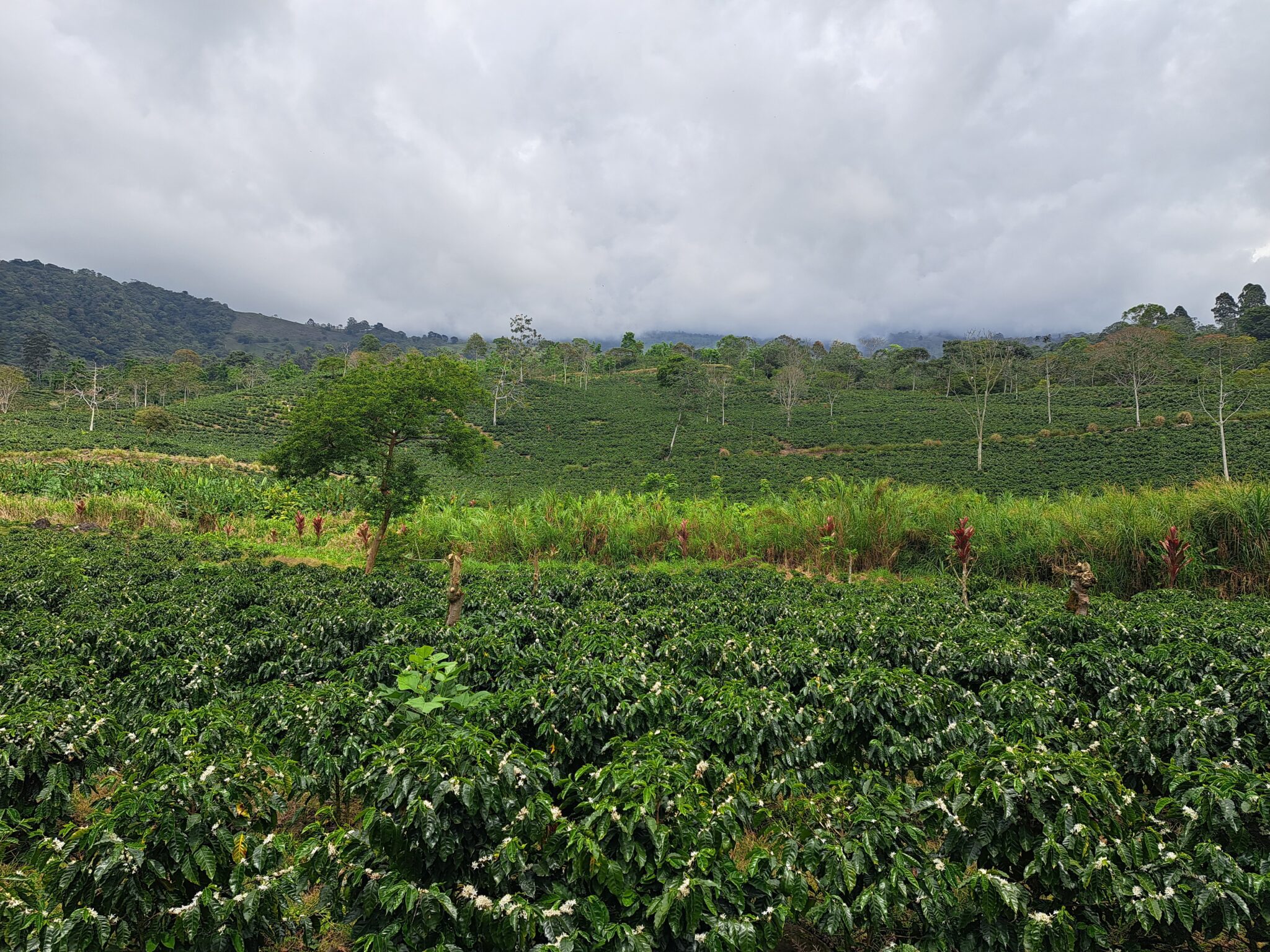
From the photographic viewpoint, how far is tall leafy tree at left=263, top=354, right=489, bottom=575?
371 inches

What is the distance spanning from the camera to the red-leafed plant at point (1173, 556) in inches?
342

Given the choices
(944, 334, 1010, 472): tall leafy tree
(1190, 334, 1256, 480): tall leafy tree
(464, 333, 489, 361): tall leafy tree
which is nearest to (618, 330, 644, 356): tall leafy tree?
(464, 333, 489, 361): tall leafy tree

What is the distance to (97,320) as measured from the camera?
152250 mm

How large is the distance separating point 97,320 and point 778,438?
18872cm

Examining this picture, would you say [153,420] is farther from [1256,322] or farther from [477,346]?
[1256,322]

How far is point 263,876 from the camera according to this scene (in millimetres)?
2301

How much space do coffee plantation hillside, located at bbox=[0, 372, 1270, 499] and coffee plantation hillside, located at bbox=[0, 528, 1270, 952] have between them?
73.4 feet

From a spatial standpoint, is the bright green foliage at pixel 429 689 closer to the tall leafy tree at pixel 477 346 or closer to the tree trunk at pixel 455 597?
the tree trunk at pixel 455 597

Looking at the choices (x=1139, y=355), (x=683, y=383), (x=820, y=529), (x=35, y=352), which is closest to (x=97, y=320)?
(x=35, y=352)

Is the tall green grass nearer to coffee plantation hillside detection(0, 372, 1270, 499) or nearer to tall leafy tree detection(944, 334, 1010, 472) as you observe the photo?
coffee plantation hillside detection(0, 372, 1270, 499)

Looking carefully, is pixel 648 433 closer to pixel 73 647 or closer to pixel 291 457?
pixel 291 457

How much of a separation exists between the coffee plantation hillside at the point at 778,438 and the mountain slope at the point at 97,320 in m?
88.5

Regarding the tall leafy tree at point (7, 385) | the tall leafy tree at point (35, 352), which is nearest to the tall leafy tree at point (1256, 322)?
the tall leafy tree at point (7, 385)

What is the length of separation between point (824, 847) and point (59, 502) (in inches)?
994
